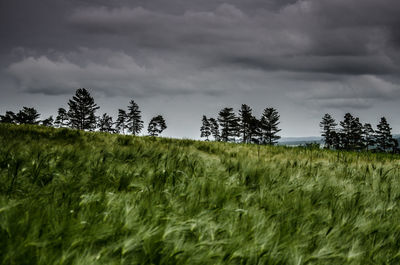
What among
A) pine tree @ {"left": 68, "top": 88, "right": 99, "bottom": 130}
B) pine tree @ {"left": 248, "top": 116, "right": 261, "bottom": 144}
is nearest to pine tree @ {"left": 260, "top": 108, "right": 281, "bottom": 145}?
pine tree @ {"left": 248, "top": 116, "right": 261, "bottom": 144}

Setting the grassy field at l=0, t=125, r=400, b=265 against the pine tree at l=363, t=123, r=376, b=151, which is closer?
the grassy field at l=0, t=125, r=400, b=265

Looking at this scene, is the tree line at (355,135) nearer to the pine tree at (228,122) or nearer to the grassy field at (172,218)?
the pine tree at (228,122)

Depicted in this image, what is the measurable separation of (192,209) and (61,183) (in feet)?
3.81

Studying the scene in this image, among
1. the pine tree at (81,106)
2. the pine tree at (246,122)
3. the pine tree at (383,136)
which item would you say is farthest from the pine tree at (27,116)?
the pine tree at (383,136)

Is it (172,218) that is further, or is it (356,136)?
(356,136)

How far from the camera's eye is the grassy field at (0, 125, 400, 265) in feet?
4.48

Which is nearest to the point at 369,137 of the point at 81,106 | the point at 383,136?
the point at 383,136

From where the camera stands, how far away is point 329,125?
94625 mm

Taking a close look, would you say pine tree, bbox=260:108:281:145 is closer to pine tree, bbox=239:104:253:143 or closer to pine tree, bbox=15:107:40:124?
pine tree, bbox=239:104:253:143

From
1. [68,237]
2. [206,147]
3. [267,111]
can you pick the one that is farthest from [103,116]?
[68,237]

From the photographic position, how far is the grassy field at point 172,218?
1.36 m

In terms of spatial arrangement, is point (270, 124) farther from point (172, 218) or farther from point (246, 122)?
point (172, 218)

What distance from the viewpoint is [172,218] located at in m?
1.75

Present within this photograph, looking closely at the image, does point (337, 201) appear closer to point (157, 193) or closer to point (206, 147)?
point (157, 193)
